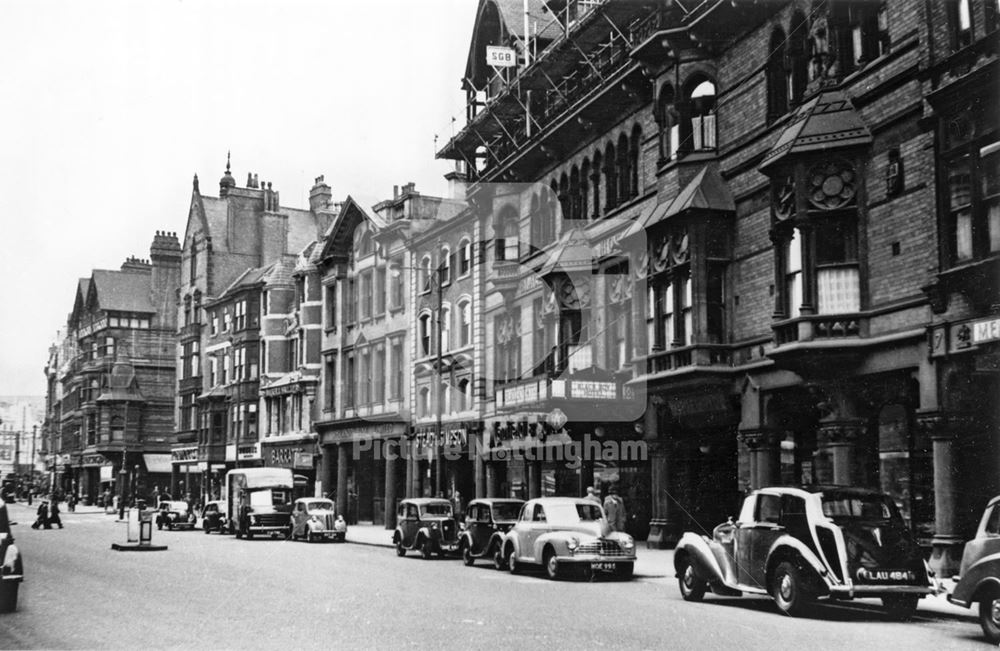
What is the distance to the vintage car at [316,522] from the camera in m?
37.4

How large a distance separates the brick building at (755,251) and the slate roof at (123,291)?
185ft

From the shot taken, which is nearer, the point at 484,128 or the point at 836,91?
the point at 836,91

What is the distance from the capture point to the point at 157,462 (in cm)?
8738

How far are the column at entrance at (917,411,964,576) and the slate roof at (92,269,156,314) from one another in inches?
3016

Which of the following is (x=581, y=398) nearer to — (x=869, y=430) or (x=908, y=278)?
(x=869, y=430)

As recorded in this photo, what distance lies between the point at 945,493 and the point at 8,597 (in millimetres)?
14781

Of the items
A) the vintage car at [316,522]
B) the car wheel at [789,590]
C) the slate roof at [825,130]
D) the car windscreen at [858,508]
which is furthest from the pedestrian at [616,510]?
the vintage car at [316,522]

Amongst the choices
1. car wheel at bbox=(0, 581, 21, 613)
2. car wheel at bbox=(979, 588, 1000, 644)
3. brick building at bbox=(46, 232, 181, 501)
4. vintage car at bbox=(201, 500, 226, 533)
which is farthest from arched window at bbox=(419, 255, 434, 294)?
brick building at bbox=(46, 232, 181, 501)

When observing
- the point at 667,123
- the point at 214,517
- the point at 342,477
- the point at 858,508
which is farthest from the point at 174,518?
the point at 858,508

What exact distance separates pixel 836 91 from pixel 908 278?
4.48m

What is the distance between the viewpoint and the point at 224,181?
245 ft

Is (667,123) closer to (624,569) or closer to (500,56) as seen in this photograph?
(500,56)

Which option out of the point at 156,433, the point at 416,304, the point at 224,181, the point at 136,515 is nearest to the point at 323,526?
the point at 136,515

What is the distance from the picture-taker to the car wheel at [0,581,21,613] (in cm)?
1515
